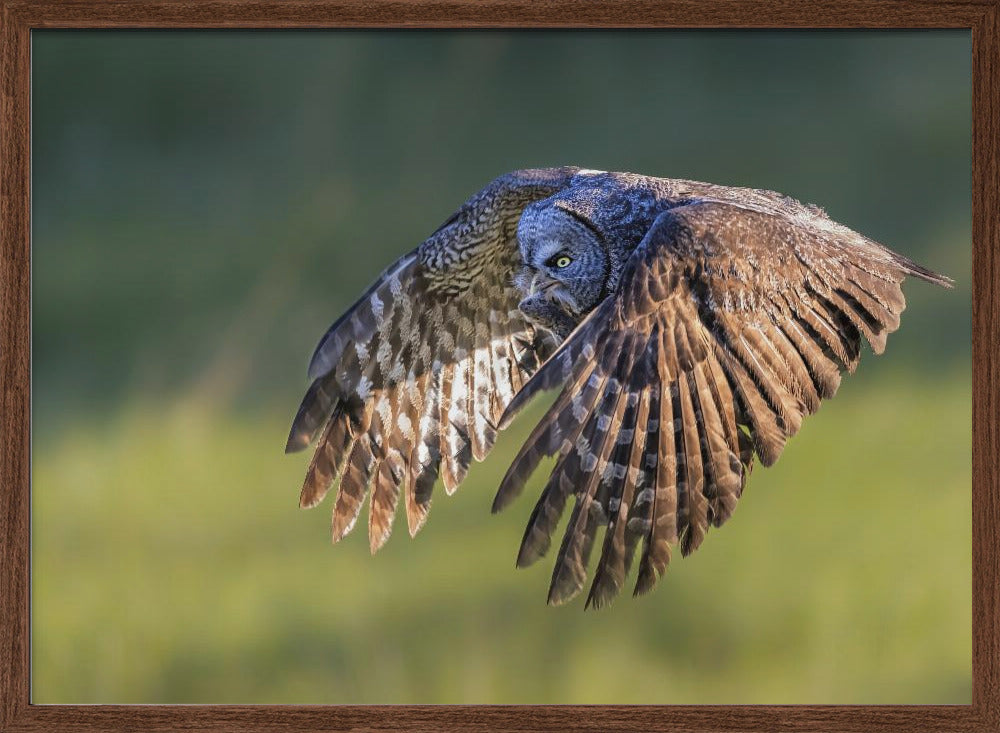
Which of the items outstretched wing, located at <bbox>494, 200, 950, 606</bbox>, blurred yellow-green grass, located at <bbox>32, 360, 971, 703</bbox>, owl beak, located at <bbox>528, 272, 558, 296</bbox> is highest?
owl beak, located at <bbox>528, 272, 558, 296</bbox>

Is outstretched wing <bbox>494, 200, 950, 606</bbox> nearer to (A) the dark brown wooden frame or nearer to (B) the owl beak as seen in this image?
(A) the dark brown wooden frame

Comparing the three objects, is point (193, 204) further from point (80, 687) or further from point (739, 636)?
point (739, 636)

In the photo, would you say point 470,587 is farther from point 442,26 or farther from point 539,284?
point 442,26

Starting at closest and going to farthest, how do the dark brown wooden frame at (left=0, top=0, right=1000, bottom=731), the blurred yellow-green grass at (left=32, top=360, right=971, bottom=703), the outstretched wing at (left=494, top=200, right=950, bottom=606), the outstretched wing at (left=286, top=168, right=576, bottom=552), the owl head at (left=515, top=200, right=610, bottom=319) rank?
1. the outstretched wing at (left=494, top=200, right=950, bottom=606)
2. the dark brown wooden frame at (left=0, top=0, right=1000, bottom=731)
3. the blurred yellow-green grass at (left=32, top=360, right=971, bottom=703)
4. the owl head at (left=515, top=200, right=610, bottom=319)
5. the outstretched wing at (left=286, top=168, right=576, bottom=552)

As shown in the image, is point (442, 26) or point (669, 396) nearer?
point (669, 396)

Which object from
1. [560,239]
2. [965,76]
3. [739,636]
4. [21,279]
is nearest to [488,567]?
[739,636]

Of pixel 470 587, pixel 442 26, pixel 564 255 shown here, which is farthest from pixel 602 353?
pixel 470 587

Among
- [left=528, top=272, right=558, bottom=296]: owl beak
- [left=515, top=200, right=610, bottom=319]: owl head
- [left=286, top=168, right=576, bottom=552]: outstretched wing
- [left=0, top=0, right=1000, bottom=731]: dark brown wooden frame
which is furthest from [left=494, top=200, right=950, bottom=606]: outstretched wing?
[left=286, top=168, right=576, bottom=552]: outstretched wing
